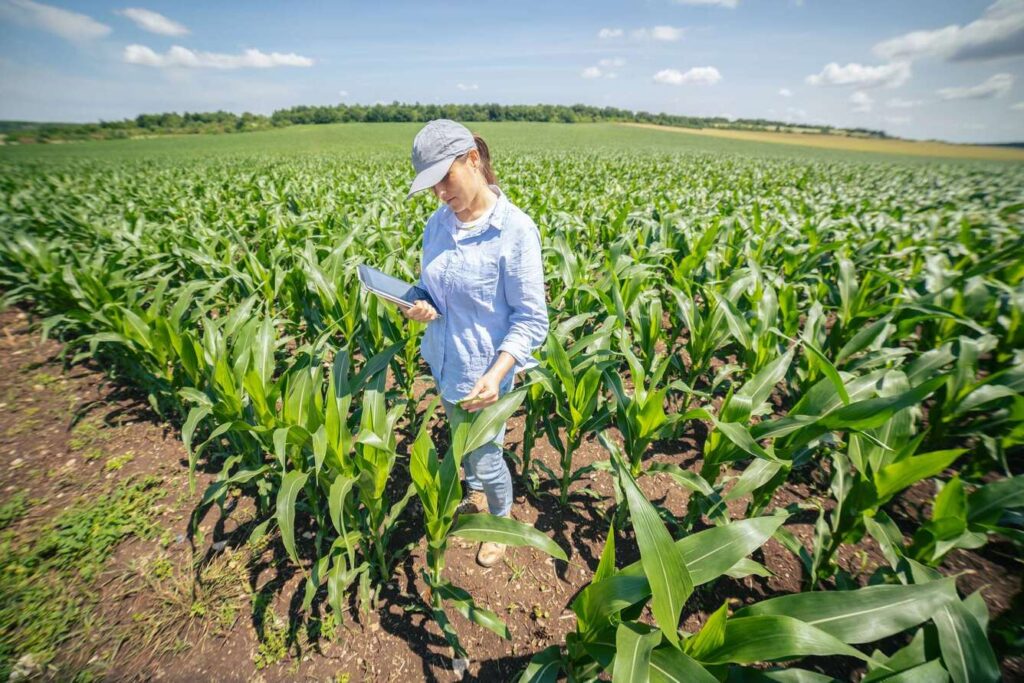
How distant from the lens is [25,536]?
2.31 m

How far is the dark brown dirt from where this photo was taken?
1.83 metres

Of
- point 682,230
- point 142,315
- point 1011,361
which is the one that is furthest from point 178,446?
point 1011,361

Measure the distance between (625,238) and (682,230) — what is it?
1158 millimetres

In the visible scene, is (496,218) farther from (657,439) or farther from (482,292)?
(657,439)

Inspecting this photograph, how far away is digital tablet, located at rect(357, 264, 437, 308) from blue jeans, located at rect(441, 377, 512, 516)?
59cm

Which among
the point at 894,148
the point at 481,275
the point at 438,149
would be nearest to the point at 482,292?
the point at 481,275

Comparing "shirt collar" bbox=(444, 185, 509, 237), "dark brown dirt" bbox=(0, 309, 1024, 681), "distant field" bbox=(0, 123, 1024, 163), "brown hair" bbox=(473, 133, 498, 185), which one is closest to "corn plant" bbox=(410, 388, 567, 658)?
"dark brown dirt" bbox=(0, 309, 1024, 681)

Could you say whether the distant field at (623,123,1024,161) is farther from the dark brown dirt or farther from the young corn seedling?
the young corn seedling

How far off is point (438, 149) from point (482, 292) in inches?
23.3

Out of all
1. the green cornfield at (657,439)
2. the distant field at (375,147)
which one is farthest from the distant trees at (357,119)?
the green cornfield at (657,439)

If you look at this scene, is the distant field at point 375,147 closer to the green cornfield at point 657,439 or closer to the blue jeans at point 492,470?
the green cornfield at point 657,439

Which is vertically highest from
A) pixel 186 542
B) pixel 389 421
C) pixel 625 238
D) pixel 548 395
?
pixel 625 238

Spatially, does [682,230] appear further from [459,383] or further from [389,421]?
[389,421]

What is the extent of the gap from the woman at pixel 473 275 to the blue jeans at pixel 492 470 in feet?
0.05
